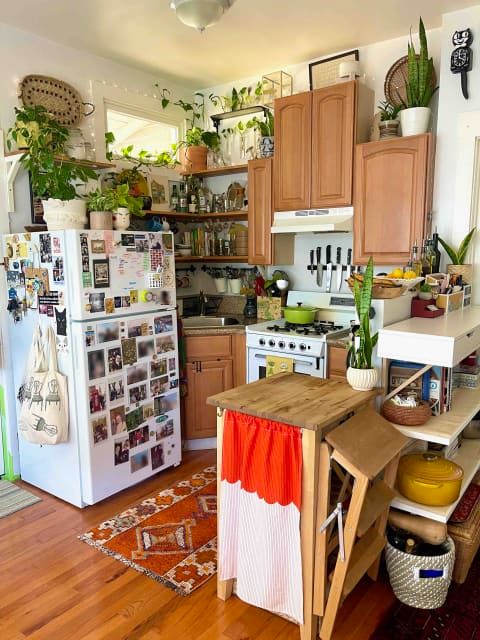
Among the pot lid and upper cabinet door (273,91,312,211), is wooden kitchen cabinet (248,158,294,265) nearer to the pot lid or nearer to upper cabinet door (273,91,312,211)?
upper cabinet door (273,91,312,211)

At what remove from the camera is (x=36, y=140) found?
2705mm

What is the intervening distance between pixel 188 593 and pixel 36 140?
8.12 ft

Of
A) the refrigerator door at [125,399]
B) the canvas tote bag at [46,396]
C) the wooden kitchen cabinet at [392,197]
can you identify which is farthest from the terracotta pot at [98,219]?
the wooden kitchen cabinet at [392,197]

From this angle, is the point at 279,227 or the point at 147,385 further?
the point at 279,227

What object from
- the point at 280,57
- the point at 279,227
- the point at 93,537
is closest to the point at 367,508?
the point at 93,537

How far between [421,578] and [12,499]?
231 centimetres

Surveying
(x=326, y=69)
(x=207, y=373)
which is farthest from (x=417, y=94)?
(x=207, y=373)

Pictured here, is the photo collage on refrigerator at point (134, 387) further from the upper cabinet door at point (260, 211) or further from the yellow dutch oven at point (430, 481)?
the yellow dutch oven at point (430, 481)

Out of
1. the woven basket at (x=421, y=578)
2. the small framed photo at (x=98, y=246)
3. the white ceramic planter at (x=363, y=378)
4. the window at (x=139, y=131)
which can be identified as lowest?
the woven basket at (x=421, y=578)

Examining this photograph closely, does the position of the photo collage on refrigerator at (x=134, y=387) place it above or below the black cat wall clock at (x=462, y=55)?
below

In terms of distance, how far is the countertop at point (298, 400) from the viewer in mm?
1698

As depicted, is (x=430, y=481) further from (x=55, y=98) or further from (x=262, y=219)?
(x=55, y=98)

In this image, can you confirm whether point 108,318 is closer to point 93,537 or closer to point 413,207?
point 93,537

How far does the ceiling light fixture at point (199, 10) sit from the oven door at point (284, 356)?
1928mm
